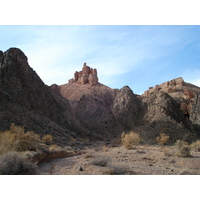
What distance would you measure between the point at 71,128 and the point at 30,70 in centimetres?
1443

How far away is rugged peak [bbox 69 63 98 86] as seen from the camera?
83.5 meters

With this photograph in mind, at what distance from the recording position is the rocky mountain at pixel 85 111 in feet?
98.0

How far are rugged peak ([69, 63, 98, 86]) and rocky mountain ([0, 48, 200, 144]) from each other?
1211 cm

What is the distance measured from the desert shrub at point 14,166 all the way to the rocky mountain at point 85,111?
15.5 m

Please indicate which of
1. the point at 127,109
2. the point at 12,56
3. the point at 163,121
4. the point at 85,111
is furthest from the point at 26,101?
the point at 127,109

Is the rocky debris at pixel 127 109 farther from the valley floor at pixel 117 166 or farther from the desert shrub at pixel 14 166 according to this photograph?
the desert shrub at pixel 14 166

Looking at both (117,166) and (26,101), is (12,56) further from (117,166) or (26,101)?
(117,166)

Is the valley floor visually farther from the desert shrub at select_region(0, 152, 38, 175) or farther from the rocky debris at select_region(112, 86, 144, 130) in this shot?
the rocky debris at select_region(112, 86, 144, 130)

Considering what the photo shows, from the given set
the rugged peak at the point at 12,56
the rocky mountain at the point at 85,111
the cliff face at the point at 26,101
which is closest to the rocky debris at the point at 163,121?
the rocky mountain at the point at 85,111

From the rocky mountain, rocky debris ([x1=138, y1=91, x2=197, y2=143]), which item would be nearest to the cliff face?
the rocky mountain

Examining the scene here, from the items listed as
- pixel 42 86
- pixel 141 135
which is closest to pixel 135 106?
pixel 141 135

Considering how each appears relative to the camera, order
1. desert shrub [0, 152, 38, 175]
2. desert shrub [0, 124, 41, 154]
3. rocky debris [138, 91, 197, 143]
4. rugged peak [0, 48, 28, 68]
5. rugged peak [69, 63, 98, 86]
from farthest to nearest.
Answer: rugged peak [69, 63, 98, 86] → rocky debris [138, 91, 197, 143] → rugged peak [0, 48, 28, 68] → desert shrub [0, 124, 41, 154] → desert shrub [0, 152, 38, 175]

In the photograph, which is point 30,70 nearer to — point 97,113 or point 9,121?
point 9,121

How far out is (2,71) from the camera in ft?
114
